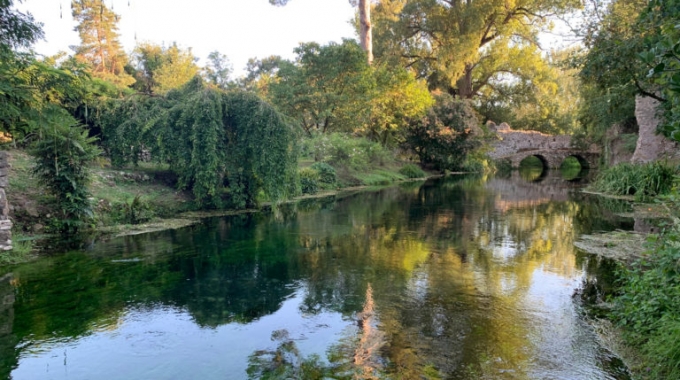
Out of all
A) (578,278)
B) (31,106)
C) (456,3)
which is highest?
(456,3)

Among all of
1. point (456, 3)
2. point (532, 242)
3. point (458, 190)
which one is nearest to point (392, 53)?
point (456, 3)

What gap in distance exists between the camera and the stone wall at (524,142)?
4084 cm

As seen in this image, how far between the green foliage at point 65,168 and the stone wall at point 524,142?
36.0 meters

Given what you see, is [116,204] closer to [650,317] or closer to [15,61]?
[15,61]

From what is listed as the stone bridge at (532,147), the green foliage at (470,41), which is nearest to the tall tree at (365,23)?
the green foliage at (470,41)

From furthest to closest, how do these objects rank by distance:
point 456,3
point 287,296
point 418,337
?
point 456,3
point 287,296
point 418,337

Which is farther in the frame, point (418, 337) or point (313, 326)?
point (313, 326)

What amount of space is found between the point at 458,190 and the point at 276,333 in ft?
61.9

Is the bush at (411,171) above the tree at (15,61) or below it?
below

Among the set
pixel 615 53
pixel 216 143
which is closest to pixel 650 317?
pixel 615 53

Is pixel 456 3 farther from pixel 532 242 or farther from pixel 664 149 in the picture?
pixel 532 242

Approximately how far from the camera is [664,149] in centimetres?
1784

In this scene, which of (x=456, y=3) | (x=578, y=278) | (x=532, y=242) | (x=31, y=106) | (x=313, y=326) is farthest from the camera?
(x=456, y=3)

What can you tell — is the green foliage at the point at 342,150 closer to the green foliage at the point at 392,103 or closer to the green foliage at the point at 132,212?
the green foliage at the point at 392,103
